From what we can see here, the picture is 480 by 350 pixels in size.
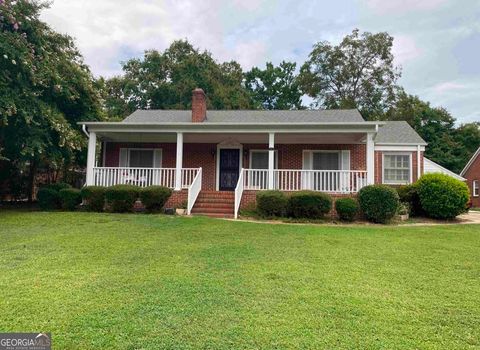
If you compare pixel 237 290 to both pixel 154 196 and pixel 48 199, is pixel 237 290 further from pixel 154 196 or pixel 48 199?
pixel 48 199

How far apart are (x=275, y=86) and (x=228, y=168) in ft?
81.0

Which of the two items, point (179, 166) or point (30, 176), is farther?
point (30, 176)

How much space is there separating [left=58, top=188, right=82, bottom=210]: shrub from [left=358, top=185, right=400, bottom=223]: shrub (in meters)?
9.69

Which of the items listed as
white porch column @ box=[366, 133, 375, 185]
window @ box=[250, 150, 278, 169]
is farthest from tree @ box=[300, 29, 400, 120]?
white porch column @ box=[366, 133, 375, 185]

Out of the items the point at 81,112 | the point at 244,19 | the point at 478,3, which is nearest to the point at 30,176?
the point at 81,112

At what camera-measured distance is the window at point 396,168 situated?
1617 cm

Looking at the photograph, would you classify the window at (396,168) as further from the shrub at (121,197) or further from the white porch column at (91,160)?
the white porch column at (91,160)

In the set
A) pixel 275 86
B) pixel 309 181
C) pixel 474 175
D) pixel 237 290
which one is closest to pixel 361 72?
pixel 275 86

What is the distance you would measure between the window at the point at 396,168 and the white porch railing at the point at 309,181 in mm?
3520

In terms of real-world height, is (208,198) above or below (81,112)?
below

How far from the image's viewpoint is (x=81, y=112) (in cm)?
1493

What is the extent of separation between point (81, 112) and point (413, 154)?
48.9 ft

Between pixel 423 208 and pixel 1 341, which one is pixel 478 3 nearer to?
pixel 423 208

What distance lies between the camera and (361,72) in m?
31.4
